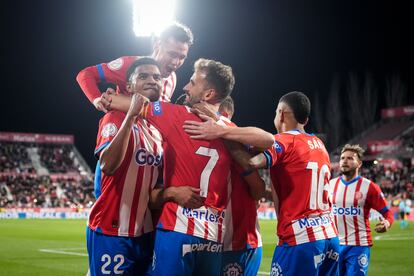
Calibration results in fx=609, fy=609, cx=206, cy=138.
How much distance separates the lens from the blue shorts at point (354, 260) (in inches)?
344

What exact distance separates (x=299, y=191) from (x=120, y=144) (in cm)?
173

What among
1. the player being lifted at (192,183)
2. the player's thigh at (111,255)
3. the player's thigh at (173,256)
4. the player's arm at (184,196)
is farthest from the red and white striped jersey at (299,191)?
the player's thigh at (111,255)

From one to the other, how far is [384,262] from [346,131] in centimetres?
4802

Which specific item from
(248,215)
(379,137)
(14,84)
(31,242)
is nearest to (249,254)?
(248,215)

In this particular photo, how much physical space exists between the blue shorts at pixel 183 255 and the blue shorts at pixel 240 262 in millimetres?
450

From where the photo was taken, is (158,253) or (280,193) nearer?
(158,253)

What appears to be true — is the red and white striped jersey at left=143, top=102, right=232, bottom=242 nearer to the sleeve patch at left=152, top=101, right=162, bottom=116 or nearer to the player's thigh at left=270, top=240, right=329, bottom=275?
the sleeve patch at left=152, top=101, right=162, bottom=116

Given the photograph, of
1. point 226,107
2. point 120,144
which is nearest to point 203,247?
point 120,144

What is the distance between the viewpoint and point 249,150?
191 inches

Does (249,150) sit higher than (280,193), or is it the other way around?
(249,150)

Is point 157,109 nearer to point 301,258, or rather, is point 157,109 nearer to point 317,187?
point 317,187

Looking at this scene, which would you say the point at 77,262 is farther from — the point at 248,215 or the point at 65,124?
the point at 65,124

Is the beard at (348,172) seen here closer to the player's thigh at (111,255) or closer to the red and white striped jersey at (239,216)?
the red and white striped jersey at (239,216)

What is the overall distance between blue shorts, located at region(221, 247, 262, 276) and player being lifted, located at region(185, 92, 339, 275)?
1.27 ft
